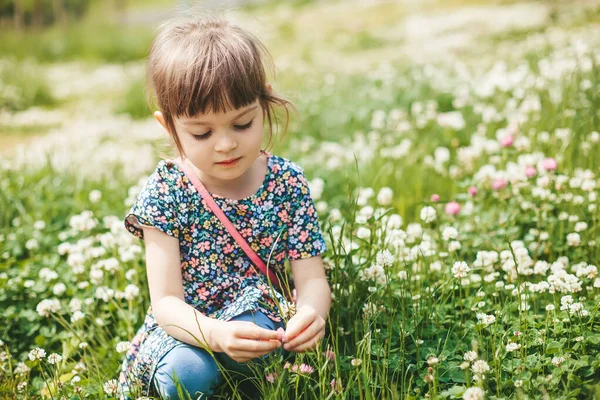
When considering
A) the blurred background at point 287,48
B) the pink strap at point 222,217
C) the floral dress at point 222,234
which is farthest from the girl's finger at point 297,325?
the blurred background at point 287,48

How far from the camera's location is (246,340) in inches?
75.0

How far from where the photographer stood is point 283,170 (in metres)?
2.41

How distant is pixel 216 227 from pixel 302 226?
33 centimetres

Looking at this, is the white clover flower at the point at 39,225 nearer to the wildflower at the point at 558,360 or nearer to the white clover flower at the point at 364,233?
the white clover flower at the point at 364,233

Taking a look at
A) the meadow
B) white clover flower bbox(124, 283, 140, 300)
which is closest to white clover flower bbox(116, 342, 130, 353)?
the meadow

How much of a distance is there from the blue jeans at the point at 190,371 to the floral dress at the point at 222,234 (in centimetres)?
13

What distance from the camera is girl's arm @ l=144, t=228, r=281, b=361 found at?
1.92 metres

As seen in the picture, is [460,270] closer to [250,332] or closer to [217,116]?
[250,332]

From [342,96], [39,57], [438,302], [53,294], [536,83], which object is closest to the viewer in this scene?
[438,302]

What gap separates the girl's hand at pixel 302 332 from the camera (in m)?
1.98

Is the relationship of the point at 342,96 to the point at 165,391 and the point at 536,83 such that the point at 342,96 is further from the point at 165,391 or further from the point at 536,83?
the point at 165,391

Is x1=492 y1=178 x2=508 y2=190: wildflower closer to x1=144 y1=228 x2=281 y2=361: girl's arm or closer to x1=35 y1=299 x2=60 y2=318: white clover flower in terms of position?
x1=144 y1=228 x2=281 y2=361: girl's arm

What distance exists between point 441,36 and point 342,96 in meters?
4.69

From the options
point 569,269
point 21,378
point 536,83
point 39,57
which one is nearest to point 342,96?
point 536,83
